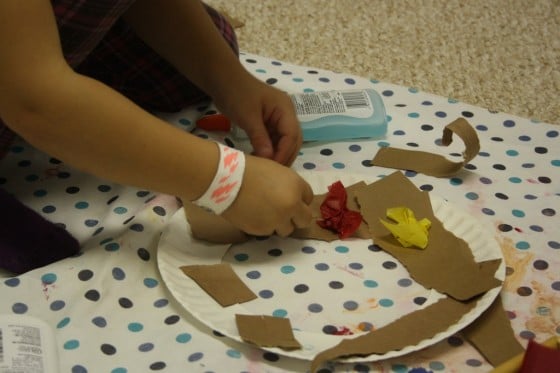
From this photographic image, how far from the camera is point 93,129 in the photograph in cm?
68

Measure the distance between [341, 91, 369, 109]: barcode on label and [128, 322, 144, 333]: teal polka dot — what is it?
396 millimetres

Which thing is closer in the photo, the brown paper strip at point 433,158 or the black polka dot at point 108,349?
the black polka dot at point 108,349

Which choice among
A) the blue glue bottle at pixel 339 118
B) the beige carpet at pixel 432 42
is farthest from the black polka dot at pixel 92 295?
the beige carpet at pixel 432 42

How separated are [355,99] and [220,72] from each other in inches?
6.7

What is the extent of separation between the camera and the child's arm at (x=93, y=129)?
2.13 feet

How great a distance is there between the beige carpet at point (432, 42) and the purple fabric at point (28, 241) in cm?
51

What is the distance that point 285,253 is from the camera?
0.80 meters

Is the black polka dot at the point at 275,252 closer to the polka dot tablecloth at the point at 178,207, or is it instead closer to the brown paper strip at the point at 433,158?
the polka dot tablecloth at the point at 178,207

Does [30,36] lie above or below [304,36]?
above

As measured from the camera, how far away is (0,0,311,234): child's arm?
650 millimetres

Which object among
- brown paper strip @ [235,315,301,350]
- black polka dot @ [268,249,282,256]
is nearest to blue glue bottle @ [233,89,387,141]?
black polka dot @ [268,249,282,256]

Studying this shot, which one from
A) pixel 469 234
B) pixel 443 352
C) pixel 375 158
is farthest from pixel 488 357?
pixel 375 158

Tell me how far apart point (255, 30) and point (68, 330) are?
2.27 ft

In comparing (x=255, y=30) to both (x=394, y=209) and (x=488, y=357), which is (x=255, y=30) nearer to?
(x=394, y=209)
